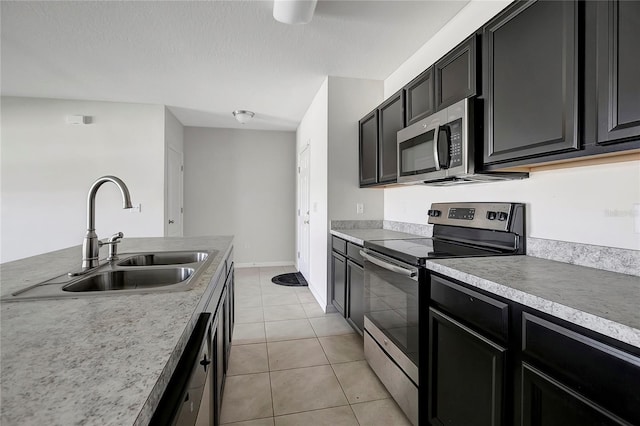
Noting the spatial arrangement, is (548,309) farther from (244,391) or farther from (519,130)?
(244,391)

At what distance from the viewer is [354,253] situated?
→ 2.56 m

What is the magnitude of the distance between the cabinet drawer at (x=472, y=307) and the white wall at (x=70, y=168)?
3834 mm

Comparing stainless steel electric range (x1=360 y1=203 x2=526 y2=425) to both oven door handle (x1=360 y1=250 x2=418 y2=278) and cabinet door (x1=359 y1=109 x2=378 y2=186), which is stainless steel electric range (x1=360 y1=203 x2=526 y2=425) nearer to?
oven door handle (x1=360 y1=250 x2=418 y2=278)

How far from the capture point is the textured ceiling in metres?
2.15

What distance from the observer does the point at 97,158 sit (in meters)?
4.02

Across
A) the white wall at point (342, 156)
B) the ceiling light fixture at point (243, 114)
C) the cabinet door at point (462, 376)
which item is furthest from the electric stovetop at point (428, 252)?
the ceiling light fixture at point (243, 114)

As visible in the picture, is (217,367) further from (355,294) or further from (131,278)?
(355,294)

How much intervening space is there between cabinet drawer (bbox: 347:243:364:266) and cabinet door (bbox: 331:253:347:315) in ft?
0.47

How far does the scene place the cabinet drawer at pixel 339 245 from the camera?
2797 mm

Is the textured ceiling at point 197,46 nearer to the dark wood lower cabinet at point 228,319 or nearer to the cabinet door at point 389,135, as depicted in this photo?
the cabinet door at point 389,135

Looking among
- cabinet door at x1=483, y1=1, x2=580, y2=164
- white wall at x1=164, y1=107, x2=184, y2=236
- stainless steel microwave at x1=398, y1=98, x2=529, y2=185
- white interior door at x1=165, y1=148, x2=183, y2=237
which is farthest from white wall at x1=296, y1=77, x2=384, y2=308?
white interior door at x1=165, y1=148, x2=183, y2=237

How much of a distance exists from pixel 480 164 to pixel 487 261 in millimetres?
519

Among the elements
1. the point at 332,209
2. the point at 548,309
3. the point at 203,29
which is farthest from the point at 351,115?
the point at 548,309

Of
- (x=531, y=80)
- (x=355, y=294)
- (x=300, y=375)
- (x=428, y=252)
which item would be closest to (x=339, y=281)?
(x=355, y=294)
